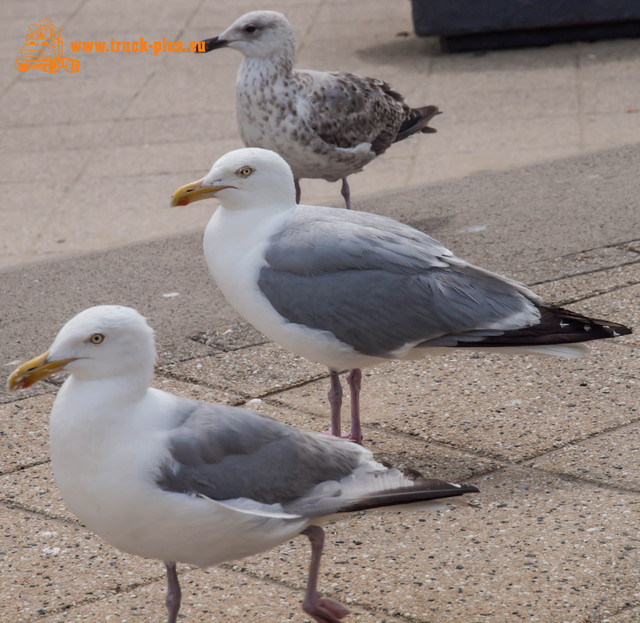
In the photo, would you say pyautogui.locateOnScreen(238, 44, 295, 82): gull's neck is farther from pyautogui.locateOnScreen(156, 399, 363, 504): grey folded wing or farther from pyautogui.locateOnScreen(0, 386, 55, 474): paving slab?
pyautogui.locateOnScreen(156, 399, 363, 504): grey folded wing

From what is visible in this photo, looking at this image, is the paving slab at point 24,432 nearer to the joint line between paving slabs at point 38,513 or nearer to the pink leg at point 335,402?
the joint line between paving slabs at point 38,513

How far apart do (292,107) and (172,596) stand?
376cm

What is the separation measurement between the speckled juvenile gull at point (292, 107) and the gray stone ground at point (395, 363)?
846mm

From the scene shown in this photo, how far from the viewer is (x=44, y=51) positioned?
11883 millimetres

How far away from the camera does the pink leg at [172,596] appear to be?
319cm

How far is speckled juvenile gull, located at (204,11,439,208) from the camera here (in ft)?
20.8

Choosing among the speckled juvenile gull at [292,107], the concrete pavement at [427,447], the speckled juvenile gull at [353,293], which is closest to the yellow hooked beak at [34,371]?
the concrete pavement at [427,447]

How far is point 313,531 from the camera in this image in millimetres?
3285

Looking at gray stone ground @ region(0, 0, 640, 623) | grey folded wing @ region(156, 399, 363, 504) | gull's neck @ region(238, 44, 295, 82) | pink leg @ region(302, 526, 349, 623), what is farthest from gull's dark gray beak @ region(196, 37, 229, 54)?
pink leg @ region(302, 526, 349, 623)

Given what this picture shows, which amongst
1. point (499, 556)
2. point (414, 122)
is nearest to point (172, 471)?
point (499, 556)

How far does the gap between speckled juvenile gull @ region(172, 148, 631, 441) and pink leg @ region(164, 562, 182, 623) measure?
120cm

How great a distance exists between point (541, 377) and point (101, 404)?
2535 mm

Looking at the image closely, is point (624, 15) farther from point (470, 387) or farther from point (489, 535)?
point (489, 535)

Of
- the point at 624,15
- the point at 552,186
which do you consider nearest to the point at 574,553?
the point at 552,186
